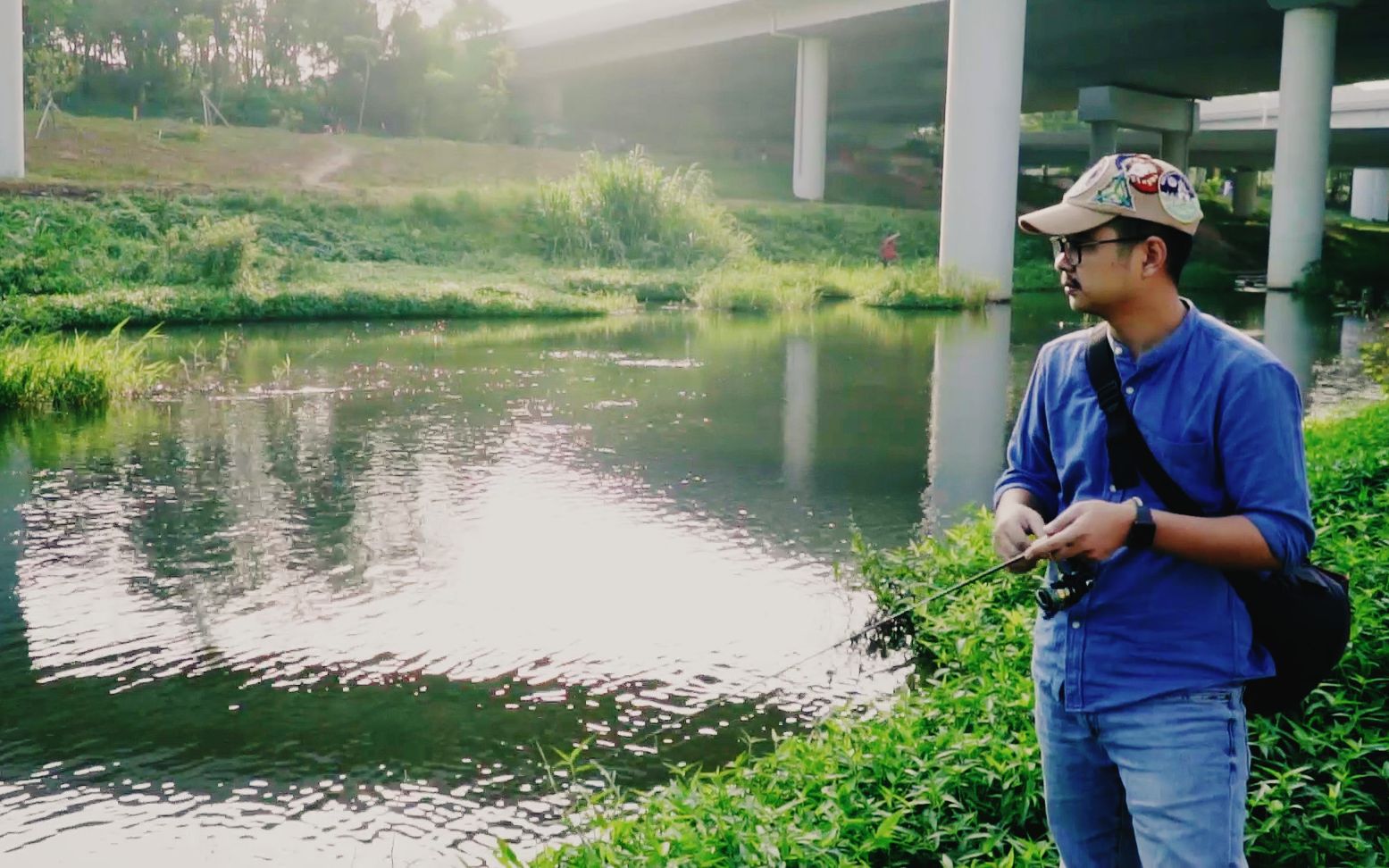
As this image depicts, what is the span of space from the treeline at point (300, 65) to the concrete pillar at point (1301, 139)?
110 ft

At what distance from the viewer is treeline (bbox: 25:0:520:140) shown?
5409cm

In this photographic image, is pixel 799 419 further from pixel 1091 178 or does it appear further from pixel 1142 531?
pixel 1142 531

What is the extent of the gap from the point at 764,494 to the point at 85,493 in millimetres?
4587

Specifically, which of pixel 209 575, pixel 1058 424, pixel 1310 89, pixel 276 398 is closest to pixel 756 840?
pixel 1058 424

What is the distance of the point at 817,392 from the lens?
1481cm

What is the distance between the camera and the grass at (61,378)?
12.8 metres

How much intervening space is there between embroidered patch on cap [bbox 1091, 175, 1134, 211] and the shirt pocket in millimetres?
423

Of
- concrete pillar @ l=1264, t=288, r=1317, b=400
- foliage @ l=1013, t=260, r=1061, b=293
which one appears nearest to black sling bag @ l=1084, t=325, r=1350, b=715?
concrete pillar @ l=1264, t=288, r=1317, b=400

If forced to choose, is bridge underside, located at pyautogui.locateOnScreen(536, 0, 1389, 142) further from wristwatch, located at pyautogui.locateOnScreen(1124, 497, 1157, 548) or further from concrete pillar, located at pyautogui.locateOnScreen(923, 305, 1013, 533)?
wristwatch, located at pyautogui.locateOnScreen(1124, 497, 1157, 548)

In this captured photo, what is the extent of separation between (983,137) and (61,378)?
1966 centimetres

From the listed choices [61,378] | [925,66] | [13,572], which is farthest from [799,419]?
[925,66]

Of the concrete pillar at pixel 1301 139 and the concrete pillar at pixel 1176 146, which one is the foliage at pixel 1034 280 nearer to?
the concrete pillar at pixel 1301 139

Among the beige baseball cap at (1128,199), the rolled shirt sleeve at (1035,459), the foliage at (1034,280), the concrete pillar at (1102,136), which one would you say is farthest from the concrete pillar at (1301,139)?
the beige baseball cap at (1128,199)

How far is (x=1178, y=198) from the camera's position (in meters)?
2.57
